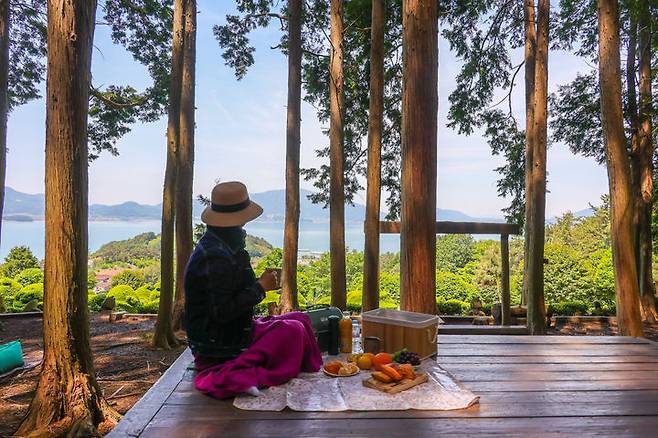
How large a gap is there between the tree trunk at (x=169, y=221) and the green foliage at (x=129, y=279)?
20.4ft

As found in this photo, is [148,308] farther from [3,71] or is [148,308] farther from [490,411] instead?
[490,411]

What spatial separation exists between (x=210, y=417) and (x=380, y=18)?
26.1ft

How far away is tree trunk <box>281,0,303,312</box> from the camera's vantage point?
8.68 meters

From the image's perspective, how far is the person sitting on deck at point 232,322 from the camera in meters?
2.26

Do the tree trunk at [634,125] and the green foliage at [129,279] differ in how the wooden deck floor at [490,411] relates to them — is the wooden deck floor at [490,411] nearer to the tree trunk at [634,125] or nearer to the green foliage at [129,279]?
the tree trunk at [634,125]

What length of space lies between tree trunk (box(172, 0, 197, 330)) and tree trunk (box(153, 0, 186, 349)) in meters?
0.92

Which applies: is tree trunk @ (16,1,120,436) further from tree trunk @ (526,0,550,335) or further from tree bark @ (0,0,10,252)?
tree trunk @ (526,0,550,335)

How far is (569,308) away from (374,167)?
6.39 m

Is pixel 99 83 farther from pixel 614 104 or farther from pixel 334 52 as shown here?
pixel 614 104

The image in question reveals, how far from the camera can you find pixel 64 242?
386cm

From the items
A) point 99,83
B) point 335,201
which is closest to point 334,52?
point 335,201

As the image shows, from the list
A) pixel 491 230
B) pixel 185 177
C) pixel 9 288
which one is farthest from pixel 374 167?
pixel 9 288

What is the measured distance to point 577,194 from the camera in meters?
26.0

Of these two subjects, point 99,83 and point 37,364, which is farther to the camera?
point 99,83
